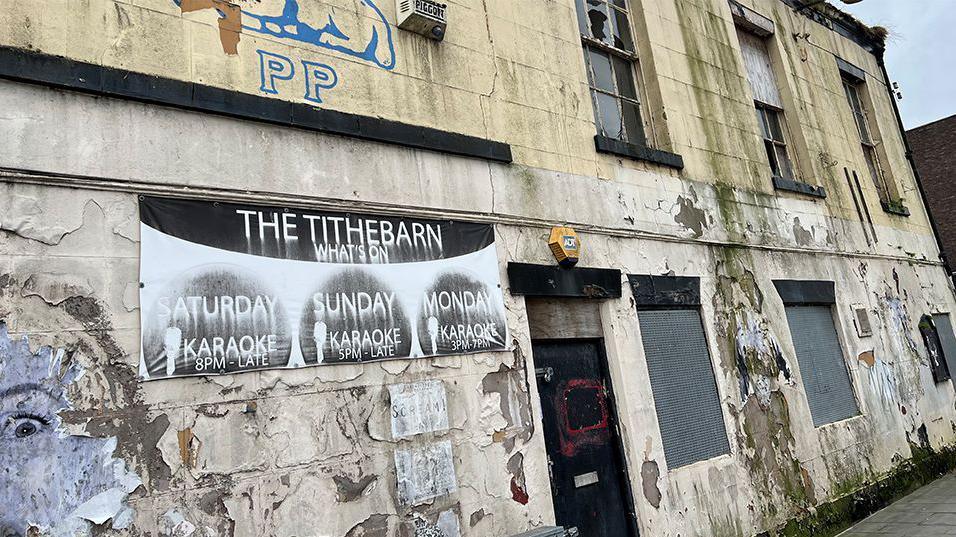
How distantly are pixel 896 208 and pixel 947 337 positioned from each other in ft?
8.48

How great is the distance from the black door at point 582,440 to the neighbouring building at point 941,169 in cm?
1825

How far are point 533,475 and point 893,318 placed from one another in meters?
8.09

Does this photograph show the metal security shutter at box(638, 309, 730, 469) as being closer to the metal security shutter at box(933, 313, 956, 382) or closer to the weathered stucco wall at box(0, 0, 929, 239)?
the weathered stucco wall at box(0, 0, 929, 239)

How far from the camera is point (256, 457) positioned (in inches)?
138

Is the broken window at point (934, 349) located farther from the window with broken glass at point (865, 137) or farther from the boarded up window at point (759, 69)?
the boarded up window at point (759, 69)

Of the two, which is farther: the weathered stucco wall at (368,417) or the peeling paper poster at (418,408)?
the peeling paper poster at (418,408)

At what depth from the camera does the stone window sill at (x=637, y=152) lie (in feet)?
20.3

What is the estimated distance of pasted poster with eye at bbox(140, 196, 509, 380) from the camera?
135 inches

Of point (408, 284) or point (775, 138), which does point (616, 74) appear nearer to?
point (775, 138)

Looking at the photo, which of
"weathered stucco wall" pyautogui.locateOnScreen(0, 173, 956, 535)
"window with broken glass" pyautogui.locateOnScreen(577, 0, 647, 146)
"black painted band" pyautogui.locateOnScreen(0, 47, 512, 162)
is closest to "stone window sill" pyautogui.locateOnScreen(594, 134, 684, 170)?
"window with broken glass" pyautogui.locateOnScreen(577, 0, 647, 146)

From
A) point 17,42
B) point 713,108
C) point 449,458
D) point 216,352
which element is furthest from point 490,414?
point 713,108

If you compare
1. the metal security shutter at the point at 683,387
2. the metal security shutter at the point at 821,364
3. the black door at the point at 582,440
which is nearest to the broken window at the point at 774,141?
the metal security shutter at the point at 821,364

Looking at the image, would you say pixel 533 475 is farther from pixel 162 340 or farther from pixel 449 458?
pixel 162 340

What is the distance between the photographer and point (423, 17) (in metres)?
4.89
